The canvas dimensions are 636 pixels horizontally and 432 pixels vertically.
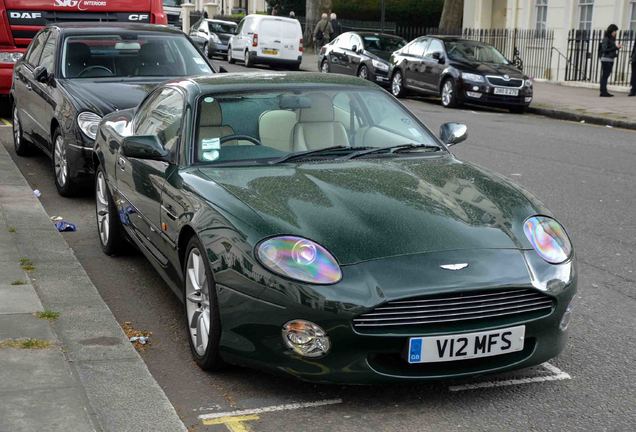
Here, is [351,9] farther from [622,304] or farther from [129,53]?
[622,304]

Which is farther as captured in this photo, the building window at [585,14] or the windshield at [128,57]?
the building window at [585,14]

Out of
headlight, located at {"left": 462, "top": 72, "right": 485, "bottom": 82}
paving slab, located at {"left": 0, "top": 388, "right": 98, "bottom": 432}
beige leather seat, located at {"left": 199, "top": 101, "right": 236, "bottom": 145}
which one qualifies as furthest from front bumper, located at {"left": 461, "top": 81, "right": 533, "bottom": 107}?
paving slab, located at {"left": 0, "top": 388, "right": 98, "bottom": 432}

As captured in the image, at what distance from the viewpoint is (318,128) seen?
19.8 feet

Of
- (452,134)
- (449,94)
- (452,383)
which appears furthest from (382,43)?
(452,383)

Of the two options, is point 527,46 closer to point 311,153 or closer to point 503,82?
point 503,82

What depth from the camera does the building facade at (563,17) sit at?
26344mm

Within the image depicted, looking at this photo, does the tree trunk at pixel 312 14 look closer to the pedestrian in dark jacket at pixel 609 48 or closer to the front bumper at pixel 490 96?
the pedestrian in dark jacket at pixel 609 48

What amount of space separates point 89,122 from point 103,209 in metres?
2.11

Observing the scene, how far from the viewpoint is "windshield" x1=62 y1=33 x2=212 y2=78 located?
10.7m

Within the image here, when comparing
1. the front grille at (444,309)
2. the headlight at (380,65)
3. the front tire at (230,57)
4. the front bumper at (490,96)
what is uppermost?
the front grille at (444,309)

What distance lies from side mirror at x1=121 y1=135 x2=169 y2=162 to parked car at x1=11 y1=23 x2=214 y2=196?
3.57 metres

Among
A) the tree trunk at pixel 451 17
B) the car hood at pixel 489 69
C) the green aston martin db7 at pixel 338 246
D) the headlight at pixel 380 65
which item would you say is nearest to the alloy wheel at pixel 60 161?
the green aston martin db7 at pixel 338 246

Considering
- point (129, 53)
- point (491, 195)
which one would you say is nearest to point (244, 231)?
point (491, 195)

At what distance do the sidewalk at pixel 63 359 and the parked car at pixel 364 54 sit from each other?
19.2 metres
